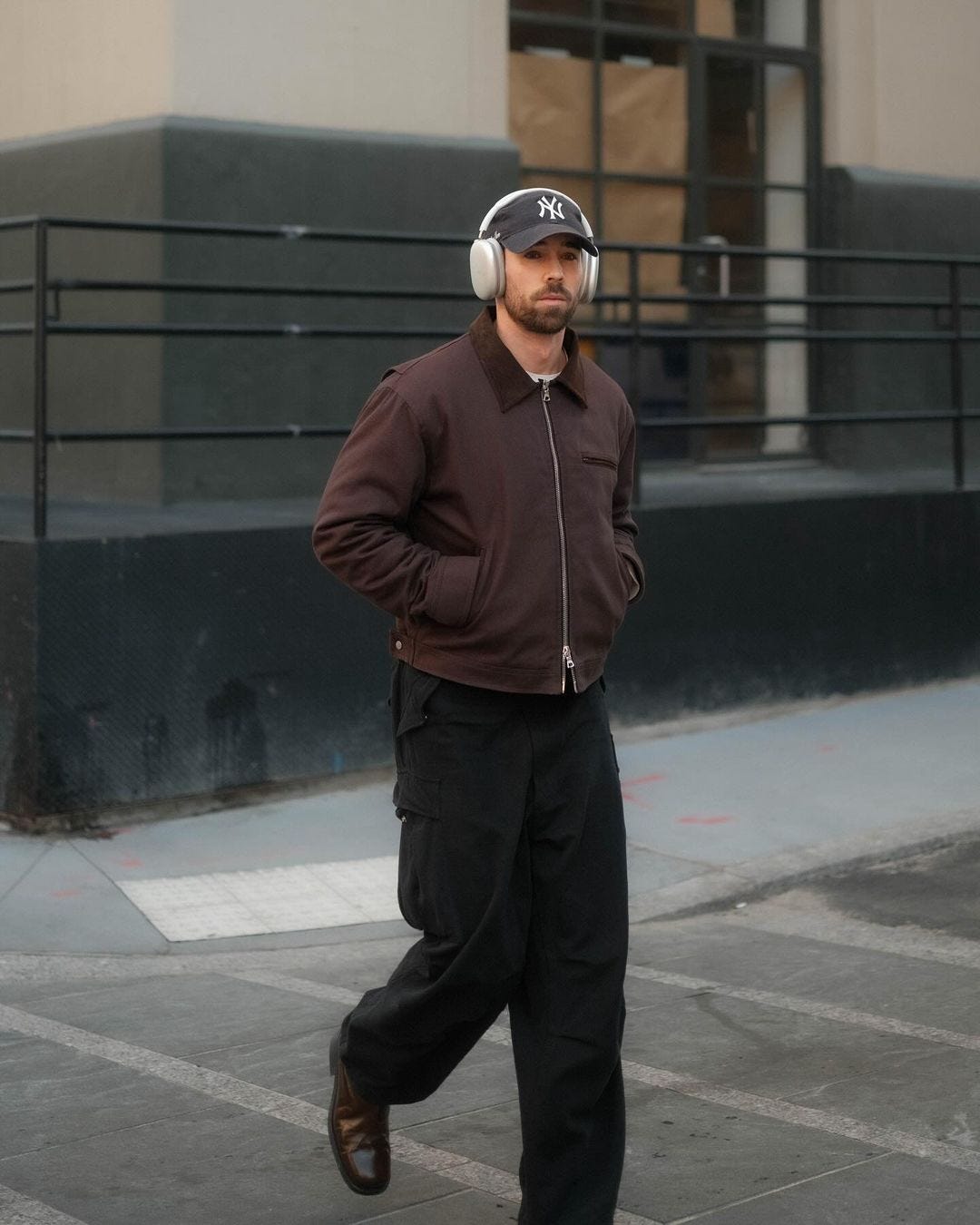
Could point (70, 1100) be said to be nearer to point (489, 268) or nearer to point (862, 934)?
point (489, 268)

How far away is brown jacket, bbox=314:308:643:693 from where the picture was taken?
13.1 ft

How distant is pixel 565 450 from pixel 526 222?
0.47 metres

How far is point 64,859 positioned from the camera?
24.5 ft

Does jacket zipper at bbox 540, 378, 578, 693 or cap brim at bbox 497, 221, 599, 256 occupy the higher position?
cap brim at bbox 497, 221, 599, 256

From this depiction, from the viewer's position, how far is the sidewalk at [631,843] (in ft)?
22.8

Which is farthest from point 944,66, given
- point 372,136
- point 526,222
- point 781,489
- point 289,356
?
point 526,222

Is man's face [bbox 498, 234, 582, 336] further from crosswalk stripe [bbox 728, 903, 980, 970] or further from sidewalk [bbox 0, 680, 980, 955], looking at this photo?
sidewalk [bbox 0, 680, 980, 955]

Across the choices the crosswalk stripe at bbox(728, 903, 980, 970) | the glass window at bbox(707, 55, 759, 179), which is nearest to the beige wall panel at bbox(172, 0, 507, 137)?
the glass window at bbox(707, 55, 759, 179)

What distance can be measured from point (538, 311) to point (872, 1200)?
2024 mm

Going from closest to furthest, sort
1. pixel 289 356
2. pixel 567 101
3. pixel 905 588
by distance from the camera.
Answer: pixel 289 356, pixel 905 588, pixel 567 101

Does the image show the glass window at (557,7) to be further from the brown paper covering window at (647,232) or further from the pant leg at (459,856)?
the pant leg at (459,856)

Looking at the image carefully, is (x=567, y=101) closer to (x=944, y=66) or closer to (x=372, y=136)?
(x=372, y=136)

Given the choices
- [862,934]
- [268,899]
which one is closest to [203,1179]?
[268,899]

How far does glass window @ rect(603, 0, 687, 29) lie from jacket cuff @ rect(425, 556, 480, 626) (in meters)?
8.30
